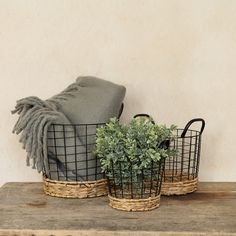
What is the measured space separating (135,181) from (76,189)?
193 millimetres

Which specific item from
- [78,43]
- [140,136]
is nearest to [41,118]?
[140,136]

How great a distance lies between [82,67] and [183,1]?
37 cm

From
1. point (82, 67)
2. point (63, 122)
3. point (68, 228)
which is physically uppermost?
point (82, 67)

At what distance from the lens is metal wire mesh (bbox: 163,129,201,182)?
113 centimetres

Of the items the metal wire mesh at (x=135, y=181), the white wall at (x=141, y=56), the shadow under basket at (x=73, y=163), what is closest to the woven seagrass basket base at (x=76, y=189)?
the shadow under basket at (x=73, y=163)

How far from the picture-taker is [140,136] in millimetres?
932

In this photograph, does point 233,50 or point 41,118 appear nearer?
point 41,118

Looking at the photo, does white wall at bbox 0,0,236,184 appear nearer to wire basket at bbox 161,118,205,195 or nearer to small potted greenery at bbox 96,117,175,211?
wire basket at bbox 161,118,205,195

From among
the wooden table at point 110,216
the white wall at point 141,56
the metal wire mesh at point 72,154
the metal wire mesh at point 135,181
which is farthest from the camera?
the white wall at point 141,56

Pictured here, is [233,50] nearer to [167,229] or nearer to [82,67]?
[82,67]

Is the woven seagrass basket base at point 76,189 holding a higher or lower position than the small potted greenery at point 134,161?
lower

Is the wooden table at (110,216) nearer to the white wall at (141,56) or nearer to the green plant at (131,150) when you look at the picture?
the green plant at (131,150)

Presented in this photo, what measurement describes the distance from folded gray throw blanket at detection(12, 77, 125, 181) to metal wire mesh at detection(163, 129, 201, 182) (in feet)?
0.69

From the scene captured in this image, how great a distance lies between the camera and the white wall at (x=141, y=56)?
1254 mm
